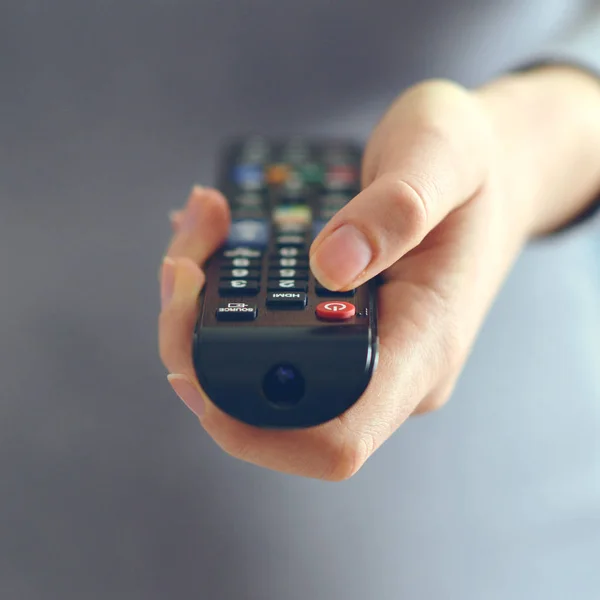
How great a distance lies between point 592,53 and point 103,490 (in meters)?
0.39

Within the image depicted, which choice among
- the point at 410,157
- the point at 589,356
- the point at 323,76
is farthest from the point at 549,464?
the point at 323,76

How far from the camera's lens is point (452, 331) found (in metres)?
0.30

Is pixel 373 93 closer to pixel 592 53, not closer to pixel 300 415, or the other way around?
pixel 592 53

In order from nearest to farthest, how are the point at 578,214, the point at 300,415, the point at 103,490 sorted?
the point at 300,415 < the point at 103,490 < the point at 578,214

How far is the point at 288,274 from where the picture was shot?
290 mm

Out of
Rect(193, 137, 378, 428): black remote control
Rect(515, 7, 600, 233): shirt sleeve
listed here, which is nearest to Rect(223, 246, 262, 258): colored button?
Rect(193, 137, 378, 428): black remote control

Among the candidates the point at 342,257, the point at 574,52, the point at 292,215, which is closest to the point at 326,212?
the point at 292,215

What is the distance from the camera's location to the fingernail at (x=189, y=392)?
0.89 feet

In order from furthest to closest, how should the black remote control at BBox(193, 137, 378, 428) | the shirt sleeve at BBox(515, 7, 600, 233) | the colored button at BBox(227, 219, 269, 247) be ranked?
1. the shirt sleeve at BBox(515, 7, 600, 233)
2. the colored button at BBox(227, 219, 269, 247)
3. the black remote control at BBox(193, 137, 378, 428)

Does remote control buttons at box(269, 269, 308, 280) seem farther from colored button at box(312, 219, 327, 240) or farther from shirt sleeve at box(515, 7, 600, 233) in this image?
shirt sleeve at box(515, 7, 600, 233)

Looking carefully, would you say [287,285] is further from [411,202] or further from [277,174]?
[277,174]

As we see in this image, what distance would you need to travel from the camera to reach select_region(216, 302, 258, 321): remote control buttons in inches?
9.7

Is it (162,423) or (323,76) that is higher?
(323,76)

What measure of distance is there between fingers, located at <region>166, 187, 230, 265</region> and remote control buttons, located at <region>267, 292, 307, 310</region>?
78 millimetres
